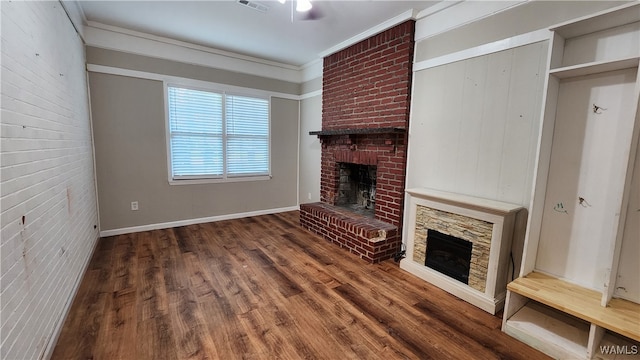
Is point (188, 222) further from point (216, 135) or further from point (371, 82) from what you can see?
point (371, 82)

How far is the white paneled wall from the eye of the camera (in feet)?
6.97

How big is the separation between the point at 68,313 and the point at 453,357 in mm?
2702

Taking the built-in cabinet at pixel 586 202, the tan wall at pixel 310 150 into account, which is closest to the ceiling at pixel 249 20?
the tan wall at pixel 310 150

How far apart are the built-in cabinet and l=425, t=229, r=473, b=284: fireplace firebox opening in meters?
0.44

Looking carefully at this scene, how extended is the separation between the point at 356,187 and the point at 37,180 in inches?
138

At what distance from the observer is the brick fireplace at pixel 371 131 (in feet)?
9.93

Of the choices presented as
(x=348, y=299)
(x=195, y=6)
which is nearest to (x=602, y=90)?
(x=348, y=299)

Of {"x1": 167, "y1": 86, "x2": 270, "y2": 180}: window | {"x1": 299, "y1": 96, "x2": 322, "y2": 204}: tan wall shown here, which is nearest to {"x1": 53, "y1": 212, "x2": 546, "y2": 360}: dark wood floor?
{"x1": 167, "y1": 86, "x2": 270, "y2": 180}: window

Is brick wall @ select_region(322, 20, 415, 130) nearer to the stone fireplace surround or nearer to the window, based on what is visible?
the stone fireplace surround

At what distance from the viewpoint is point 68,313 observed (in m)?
2.00

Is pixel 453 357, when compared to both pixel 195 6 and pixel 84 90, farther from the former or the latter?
pixel 84 90

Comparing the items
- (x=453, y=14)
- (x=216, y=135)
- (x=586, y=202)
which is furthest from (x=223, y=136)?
(x=586, y=202)

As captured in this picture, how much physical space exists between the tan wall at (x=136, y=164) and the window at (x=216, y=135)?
172 millimetres

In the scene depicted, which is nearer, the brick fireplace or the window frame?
the brick fireplace
